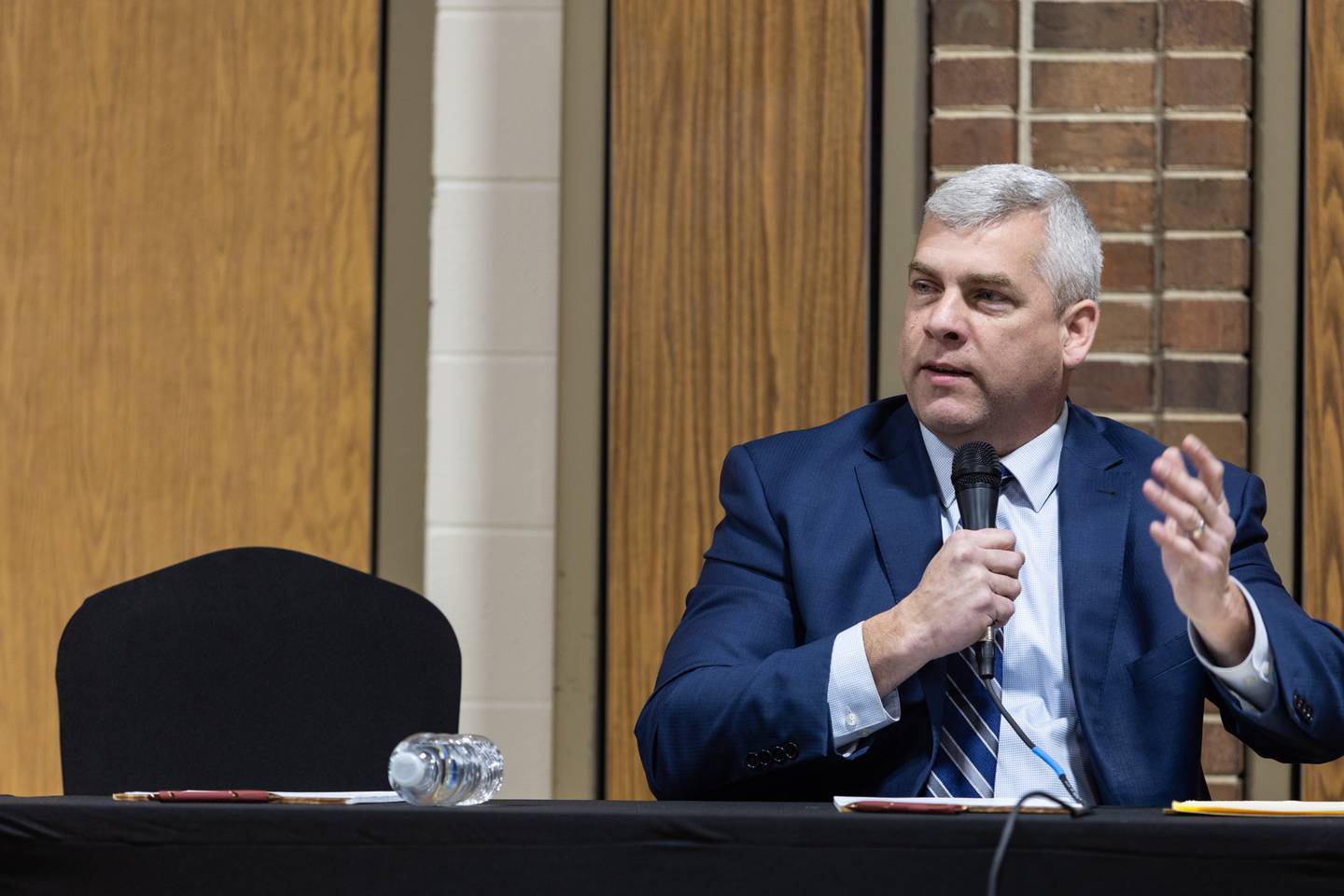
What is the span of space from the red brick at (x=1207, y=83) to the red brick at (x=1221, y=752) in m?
0.97

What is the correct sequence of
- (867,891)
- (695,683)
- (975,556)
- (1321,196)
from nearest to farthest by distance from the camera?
(867,891)
(975,556)
(695,683)
(1321,196)

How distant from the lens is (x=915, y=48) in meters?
2.39

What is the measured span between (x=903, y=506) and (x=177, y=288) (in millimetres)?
1312

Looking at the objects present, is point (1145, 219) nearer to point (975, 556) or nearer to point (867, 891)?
point (975, 556)

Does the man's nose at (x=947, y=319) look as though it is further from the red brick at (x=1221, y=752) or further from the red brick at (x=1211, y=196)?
the red brick at (x=1221, y=752)

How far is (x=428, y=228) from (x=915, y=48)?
33.1 inches

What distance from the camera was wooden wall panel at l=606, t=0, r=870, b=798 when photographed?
2393 millimetres

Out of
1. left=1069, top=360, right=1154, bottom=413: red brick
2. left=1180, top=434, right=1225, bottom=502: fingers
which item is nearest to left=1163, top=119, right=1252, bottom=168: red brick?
left=1069, top=360, right=1154, bottom=413: red brick

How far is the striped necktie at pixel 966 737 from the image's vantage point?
1.64m

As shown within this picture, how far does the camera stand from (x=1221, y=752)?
91.4 inches

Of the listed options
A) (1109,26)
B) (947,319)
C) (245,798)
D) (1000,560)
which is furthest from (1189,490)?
(1109,26)

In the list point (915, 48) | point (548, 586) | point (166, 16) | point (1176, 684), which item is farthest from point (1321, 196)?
point (166, 16)

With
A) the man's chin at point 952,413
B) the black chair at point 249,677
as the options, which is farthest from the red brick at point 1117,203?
the black chair at point 249,677

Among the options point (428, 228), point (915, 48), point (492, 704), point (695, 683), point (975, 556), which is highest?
point (915, 48)
